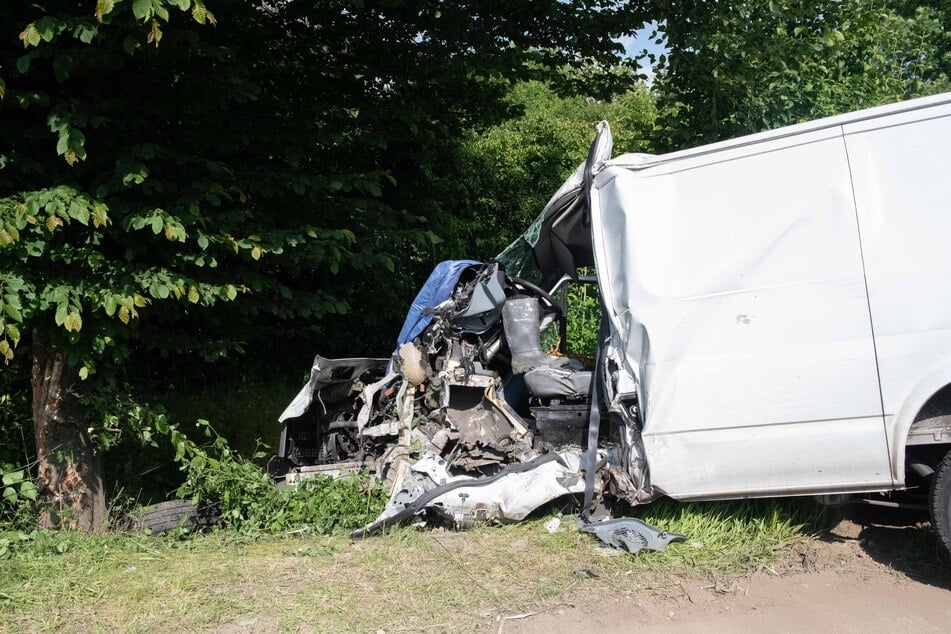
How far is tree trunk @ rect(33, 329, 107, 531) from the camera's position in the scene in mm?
5426

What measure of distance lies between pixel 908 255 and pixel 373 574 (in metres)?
3.29

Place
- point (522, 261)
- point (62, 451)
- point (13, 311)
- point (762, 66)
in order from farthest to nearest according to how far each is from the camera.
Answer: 1. point (762, 66)
2. point (522, 261)
3. point (62, 451)
4. point (13, 311)

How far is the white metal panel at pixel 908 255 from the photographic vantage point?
3.72 m

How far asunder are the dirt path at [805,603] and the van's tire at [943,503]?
26 cm

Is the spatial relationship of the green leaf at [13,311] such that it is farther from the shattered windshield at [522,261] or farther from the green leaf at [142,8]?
the shattered windshield at [522,261]

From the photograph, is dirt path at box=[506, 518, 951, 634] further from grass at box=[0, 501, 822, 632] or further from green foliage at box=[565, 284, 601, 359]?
green foliage at box=[565, 284, 601, 359]

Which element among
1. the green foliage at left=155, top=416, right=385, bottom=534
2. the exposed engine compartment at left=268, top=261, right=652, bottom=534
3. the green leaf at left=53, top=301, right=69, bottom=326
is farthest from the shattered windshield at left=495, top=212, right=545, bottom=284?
the green leaf at left=53, top=301, right=69, bottom=326

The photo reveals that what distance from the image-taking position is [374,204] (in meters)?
6.16

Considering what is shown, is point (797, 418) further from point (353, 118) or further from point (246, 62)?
point (246, 62)

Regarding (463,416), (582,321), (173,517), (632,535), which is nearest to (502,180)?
(582,321)

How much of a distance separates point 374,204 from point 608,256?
7.65 ft

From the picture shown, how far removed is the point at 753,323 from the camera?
13.2ft

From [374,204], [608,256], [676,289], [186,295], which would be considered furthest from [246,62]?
[676,289]

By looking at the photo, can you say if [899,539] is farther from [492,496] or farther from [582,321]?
[582,321]
